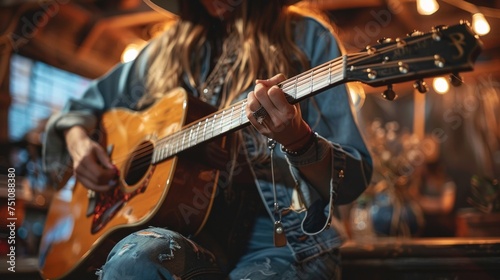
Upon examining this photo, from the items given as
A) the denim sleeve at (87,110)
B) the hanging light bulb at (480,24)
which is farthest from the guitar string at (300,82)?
the hanging light bulb at (480,24)

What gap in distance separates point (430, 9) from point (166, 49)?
8.45ft

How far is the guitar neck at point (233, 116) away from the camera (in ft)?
3.38

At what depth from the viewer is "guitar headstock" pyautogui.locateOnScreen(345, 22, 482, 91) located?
89 centimetres

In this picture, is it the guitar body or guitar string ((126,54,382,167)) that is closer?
guitar string ((126,54,382,167))

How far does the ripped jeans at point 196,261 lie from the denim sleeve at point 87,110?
28.2 inches

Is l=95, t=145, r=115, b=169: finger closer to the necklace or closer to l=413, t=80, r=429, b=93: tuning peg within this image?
the necklace

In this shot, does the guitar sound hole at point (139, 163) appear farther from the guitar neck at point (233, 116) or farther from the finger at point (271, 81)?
the finger at point (271, 81)

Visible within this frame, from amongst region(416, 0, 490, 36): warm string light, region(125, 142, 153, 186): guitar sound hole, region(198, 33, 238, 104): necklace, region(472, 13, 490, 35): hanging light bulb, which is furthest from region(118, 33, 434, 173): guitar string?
region(472, 13, 490, 35): hanging light bulb

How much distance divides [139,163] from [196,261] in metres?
0.44

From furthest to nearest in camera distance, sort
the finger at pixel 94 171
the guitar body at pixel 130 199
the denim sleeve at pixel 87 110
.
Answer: the denim sleeve at pixel 87 110 < the finger at pixel 94 171 < the guitar body at pixel 130 199

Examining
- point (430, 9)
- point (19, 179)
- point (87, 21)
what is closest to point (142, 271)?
point (19, 179)

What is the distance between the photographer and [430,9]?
12.1 ft

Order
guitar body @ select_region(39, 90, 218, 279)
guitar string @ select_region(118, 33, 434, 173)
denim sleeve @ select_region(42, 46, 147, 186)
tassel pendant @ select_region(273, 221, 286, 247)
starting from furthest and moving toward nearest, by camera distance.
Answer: denim sleeve @ select_region(42, 46, 147, 186)
guitar body @ select_region(39, 90, 218, 279)
tassel pendant @ select_region(273, 221, 286, 247)
guitar string @ select_region(118, 33, 434, 173)

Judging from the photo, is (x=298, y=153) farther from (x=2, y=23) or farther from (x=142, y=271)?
(x=2, y=23)
